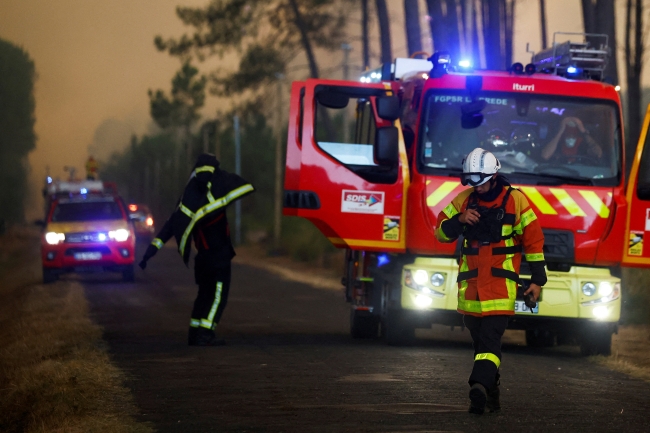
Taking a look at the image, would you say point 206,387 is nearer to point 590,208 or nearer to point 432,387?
point 432,387

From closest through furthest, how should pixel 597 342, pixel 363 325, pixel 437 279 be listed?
pixel 437 279 → pixel 597 342 → pixel 363 325

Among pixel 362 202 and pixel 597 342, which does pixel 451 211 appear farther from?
pixel 597 342

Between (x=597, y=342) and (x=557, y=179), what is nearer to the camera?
(x=557, y=179)

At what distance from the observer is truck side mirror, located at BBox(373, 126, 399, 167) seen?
37.6ft

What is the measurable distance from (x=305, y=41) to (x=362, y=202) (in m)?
30.0

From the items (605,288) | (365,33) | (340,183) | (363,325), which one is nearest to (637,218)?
(605,288)

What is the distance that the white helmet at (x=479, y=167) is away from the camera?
7.93 metres

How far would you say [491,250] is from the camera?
8008 millimetres

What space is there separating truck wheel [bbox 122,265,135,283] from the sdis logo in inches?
518

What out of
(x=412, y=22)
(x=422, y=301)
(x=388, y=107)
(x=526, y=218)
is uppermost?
(x=412, y=22)

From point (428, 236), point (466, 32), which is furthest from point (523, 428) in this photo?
point (466, 32)

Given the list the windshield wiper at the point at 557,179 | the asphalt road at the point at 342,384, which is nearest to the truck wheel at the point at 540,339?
the asphalt road at the point at 342,384

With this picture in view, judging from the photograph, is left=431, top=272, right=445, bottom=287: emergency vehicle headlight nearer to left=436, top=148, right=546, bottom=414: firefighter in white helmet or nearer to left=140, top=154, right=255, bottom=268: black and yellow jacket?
left=140, top=154, right=255, bottom=268: black and yellow jacket

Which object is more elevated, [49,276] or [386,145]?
[386,145]
